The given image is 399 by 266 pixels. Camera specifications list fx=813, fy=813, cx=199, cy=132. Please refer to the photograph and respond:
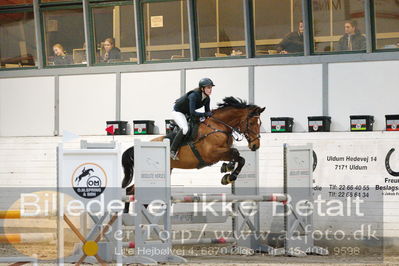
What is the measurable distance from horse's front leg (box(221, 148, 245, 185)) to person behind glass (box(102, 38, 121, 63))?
11.4 ft

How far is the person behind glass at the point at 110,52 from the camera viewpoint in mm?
12719

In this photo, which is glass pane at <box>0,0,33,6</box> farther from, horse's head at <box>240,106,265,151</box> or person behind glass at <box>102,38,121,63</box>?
horse's head at <box>240,106,265,151</box>

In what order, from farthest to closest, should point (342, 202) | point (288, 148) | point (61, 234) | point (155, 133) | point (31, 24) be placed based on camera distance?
point (31, 24)
point (155, 133)
point (342, 202)
point (288, 148)
point (61, 234)

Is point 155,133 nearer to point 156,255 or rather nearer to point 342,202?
point 342,202

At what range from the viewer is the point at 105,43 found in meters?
12.8

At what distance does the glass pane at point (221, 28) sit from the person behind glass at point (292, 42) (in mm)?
613

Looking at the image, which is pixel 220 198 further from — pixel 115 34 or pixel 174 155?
pixel 115 34

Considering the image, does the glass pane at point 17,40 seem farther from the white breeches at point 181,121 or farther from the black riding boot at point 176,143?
the black riding boot at point 176,143

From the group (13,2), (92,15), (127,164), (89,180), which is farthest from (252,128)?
(13,2)

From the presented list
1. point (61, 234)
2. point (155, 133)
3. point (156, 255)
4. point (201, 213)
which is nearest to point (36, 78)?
point (155, 133)

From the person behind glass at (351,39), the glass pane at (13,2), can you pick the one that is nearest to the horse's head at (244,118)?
the person behind glass at (351,39)

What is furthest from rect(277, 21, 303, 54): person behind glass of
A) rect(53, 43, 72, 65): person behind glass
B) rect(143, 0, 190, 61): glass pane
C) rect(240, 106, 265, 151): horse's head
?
rect(53, 43, 72, 65): person behind glass

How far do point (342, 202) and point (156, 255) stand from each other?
3361mm

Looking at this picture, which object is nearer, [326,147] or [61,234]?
[61,234]
